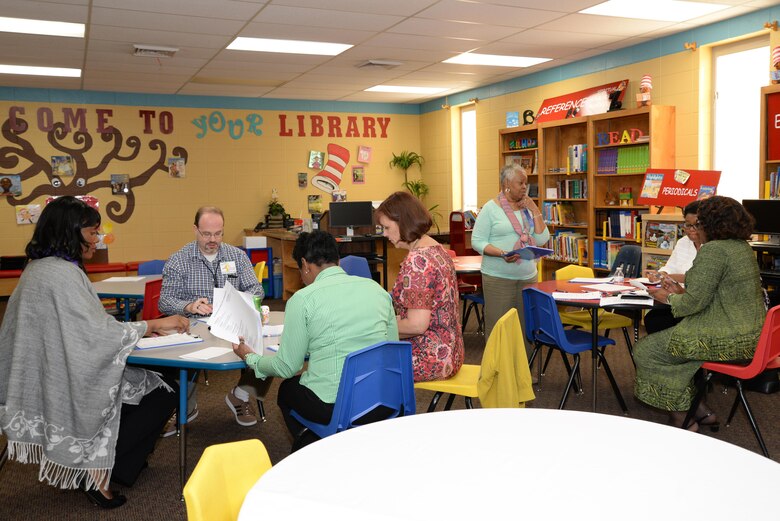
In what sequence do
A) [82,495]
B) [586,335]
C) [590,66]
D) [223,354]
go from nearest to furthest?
[223,354] → [82,495] → [586,335] → [590,66]

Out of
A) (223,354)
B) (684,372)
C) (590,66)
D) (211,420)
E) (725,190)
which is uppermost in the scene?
(590,66)

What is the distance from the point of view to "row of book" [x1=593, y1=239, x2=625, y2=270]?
7441 millimetres

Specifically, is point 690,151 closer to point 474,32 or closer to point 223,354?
point 474,32

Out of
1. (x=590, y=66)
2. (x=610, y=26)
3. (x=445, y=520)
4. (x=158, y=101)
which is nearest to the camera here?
(x=445, y=520)

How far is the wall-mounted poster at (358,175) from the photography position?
11.5m

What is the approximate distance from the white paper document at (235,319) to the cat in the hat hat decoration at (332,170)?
8.42 metres

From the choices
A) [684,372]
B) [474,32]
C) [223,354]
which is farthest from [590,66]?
[223,354]

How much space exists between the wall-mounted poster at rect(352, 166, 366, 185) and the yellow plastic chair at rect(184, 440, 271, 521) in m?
9.98

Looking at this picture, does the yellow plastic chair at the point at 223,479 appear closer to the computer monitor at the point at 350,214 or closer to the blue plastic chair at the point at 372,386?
the blue plastic chair at the point at 372,386

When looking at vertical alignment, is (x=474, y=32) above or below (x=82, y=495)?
above

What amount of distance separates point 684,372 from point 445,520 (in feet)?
9.34

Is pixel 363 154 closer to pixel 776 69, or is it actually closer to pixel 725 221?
pixel 776 69

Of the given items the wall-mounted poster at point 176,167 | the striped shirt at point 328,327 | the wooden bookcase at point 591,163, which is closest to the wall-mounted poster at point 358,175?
the wall-mounted poster at point 176,167

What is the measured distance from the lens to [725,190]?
6.88m
